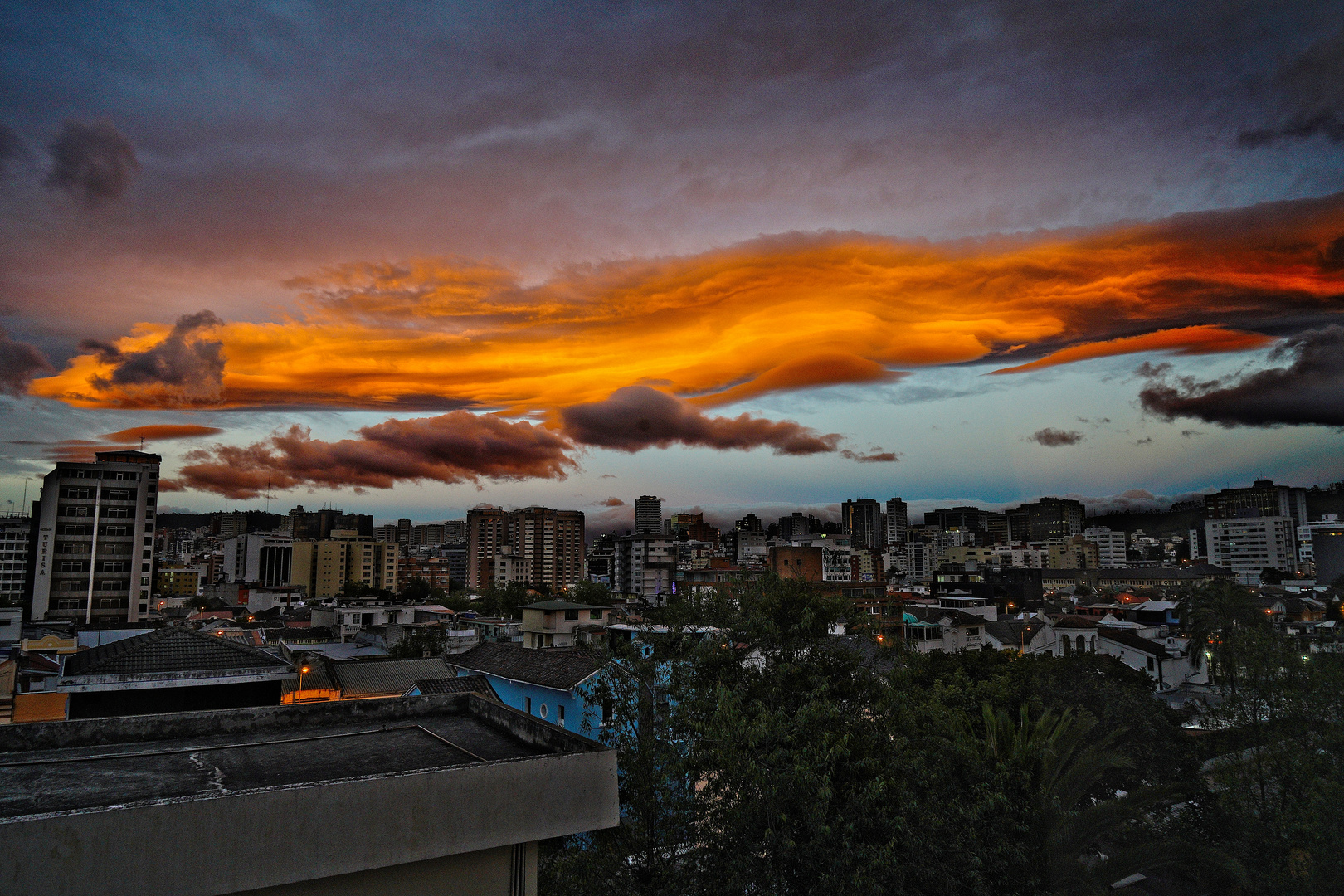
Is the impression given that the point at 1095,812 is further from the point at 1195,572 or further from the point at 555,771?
the point at 1195,572

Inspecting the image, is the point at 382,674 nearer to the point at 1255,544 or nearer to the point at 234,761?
the point at 234,761

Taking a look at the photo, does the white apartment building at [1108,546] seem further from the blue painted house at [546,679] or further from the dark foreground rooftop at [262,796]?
the dark foreground rooftop at [262,796]

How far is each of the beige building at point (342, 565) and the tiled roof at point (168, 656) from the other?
118 m

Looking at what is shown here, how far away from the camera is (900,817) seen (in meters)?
10.5

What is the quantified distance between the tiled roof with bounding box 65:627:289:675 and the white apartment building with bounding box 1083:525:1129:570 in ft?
644

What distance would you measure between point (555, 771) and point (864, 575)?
141930mm

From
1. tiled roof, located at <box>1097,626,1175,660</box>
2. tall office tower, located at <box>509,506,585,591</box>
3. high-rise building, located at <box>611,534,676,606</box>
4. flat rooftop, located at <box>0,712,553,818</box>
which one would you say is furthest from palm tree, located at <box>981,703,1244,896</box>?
tall office tower, located at <box>509,506,585,591</box>

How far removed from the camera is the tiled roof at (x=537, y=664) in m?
24.1

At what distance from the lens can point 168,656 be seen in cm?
1691

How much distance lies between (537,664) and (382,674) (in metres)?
12.6

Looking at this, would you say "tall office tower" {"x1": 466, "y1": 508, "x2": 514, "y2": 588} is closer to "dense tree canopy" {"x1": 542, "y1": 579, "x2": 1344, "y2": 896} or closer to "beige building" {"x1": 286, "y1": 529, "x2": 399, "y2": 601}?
"beige building" {"x1": 286, "y1": 529, "x2": 399, "y2": 601}

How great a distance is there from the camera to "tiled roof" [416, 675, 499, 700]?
28453mm

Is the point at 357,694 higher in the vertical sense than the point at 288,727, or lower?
lower

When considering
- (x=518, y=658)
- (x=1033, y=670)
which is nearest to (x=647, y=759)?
(x=518, y=658)
